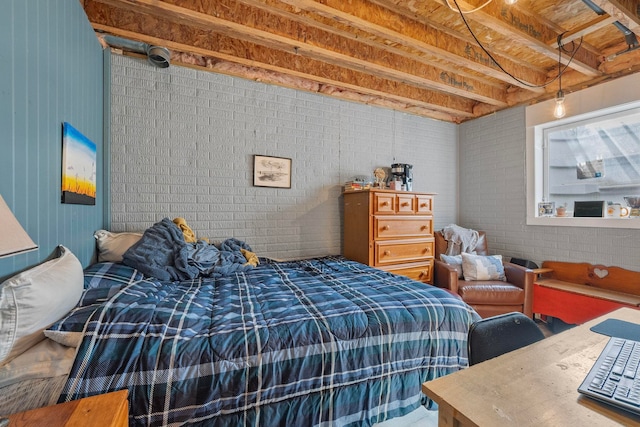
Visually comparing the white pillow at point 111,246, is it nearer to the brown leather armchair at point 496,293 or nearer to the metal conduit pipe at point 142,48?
the metal conduit pipe at point 142,48

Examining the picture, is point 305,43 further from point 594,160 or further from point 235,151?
point 594,160

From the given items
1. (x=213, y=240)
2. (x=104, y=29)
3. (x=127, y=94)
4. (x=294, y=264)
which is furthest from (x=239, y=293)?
(x=104, y=29)

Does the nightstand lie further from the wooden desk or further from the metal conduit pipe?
the metal conduit pipe

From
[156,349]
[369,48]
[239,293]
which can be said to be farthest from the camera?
[369,48]

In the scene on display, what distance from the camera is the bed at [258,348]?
3.49ft

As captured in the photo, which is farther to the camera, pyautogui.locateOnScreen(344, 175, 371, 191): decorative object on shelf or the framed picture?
pyautogui.locateOnScreen(344, 175, 371, 191): decorative object on shelf

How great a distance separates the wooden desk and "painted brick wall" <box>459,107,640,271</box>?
276 cm

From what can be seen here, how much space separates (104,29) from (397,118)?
3.32 m

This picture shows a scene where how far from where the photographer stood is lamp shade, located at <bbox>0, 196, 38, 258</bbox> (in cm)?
60

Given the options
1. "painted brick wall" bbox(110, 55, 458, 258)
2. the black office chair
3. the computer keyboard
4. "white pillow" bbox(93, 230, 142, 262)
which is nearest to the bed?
"white pillow" bbox(93, 230, 142, 262)

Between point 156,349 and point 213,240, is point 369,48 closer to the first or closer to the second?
point 213,240

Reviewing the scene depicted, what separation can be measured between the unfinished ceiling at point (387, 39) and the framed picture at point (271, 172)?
0.89 m

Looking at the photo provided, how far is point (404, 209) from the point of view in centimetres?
300

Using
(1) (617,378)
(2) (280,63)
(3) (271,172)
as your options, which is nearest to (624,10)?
(1) (617,378)
